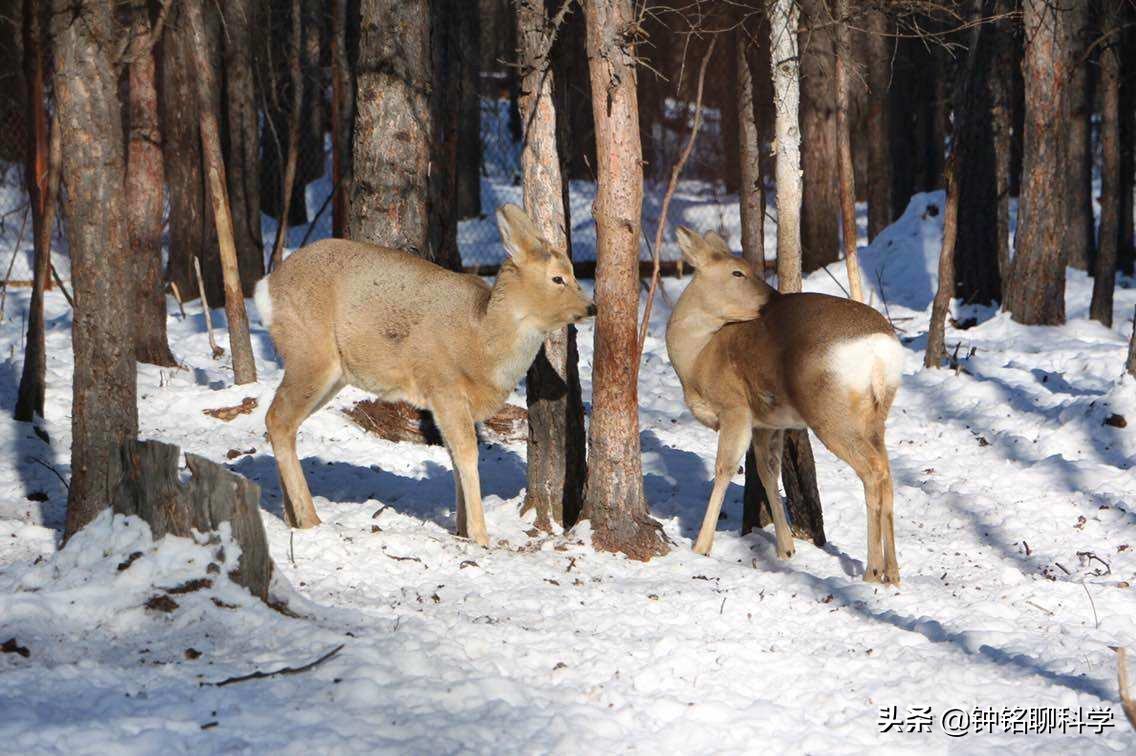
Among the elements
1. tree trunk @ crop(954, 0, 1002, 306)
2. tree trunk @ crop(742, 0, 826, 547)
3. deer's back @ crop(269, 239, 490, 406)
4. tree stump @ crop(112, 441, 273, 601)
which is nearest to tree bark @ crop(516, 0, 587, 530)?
deer's back @ crop(269, 239, 490, 406)

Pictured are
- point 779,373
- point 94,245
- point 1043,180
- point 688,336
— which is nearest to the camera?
point 94,245

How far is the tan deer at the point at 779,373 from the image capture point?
7.30m

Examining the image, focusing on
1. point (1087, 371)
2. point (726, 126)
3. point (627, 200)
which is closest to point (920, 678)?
point (627, 200)

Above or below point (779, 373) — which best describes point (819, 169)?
above

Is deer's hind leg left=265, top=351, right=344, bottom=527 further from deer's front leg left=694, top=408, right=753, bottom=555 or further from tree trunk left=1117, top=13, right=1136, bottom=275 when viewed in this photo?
tree trunk left=1117, top=13, right=1136, bottom=275

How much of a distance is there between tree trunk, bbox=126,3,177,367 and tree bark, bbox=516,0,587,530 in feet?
18.0

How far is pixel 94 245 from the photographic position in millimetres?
6457

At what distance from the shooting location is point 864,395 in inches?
288

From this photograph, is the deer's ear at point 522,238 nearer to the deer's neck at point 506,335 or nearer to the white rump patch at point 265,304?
the deer's neck at point 506,335

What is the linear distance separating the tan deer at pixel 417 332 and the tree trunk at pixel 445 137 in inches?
236

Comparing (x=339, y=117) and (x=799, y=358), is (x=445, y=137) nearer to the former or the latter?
(x=339, y=117)

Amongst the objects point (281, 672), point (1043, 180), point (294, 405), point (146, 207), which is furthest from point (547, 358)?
point (1043, 180)

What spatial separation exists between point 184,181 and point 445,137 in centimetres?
474

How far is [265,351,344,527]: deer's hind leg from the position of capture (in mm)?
7656
